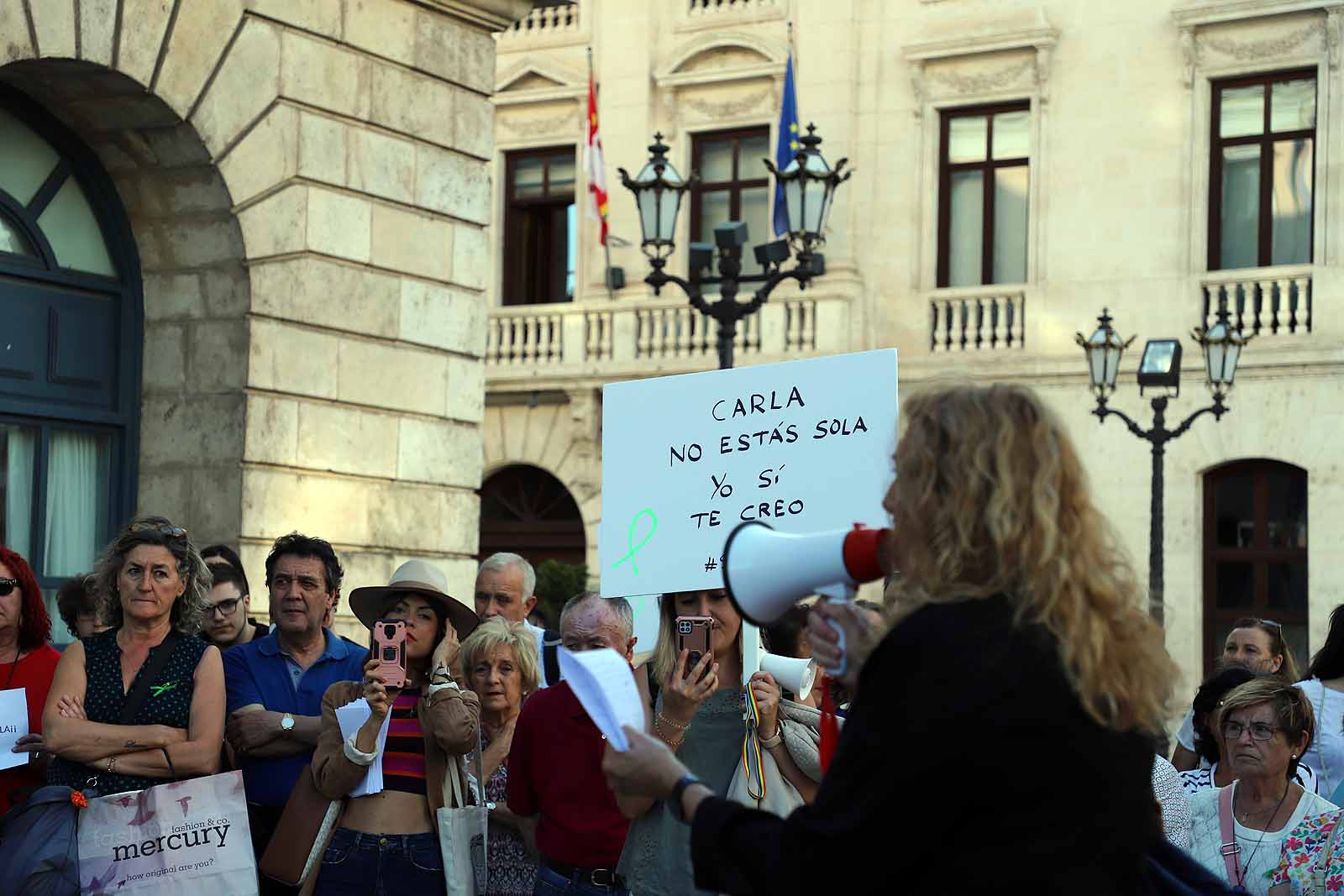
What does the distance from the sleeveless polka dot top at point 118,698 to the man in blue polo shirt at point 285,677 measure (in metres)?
0.31

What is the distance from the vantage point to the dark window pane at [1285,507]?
2123cm

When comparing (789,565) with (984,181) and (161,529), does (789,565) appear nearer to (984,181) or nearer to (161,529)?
(161,529)

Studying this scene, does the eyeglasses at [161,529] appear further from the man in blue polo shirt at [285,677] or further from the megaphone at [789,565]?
the megaphone at [789,565]

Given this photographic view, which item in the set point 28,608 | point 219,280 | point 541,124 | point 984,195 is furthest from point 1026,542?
point 541,124

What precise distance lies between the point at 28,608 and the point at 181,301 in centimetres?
331

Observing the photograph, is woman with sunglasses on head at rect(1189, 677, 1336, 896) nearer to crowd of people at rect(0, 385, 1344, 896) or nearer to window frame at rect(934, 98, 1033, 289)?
crowd of people at rect(0, 385, 1344, 896)

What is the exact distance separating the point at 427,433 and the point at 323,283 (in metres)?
1.09

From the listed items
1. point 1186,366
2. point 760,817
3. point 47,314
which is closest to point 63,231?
point 47,314

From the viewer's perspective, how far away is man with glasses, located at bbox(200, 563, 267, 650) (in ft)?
24.8

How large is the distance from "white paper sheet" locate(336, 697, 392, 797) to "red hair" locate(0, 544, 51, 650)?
129cm

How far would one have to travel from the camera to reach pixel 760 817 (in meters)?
3.20

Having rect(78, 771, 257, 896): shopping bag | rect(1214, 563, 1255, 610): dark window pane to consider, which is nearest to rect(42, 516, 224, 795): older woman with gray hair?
rect(78, 771, 257, 896): shopping bag

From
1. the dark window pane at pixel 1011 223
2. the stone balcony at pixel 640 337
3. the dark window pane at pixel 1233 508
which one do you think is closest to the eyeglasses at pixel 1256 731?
the dark window pane at pixel 1233 508

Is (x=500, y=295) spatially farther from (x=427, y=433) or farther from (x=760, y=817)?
(x=760, y=817)
